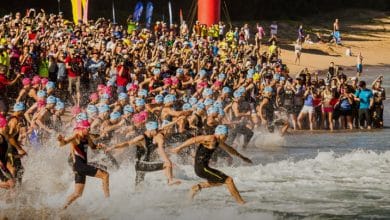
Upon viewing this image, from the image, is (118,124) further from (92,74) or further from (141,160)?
(92,74)

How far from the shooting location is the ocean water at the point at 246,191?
50.2 ft

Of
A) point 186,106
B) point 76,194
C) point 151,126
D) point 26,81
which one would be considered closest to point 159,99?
point 186,106

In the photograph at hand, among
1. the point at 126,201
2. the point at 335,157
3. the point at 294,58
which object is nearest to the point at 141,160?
the point at 126,201

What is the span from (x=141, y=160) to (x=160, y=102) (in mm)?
4688

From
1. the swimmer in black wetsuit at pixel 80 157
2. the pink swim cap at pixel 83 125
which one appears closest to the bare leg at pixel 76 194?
the swimmer in black wetsuit at pixel 80 157

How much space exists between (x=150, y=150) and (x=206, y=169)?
1.64 meters

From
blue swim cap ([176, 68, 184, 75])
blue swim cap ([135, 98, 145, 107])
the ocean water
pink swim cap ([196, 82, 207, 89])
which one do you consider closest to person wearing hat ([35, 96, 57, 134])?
the ocean water

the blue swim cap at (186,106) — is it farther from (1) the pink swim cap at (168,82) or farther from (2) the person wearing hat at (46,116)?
(2) the person wearing hat at (46,116)

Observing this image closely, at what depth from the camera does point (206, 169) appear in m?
15.2

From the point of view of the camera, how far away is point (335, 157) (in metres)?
22.5

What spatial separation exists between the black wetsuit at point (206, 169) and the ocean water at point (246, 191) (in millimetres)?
630

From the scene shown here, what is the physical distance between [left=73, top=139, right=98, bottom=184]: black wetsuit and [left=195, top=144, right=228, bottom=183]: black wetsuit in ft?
5.83

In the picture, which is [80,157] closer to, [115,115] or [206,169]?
[206,169]

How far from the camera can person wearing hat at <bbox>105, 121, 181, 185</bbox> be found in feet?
53.4
